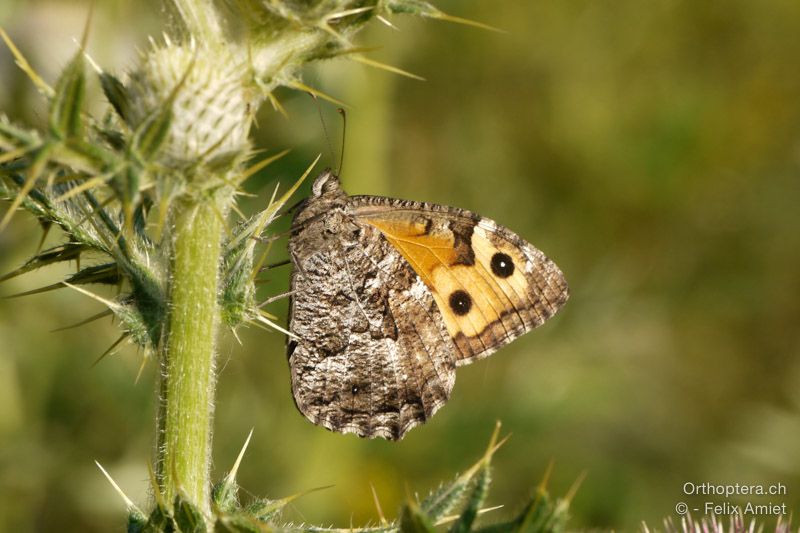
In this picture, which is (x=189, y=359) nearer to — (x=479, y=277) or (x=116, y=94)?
(x=116, y=94)

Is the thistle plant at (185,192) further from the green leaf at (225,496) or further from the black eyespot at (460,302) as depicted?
the black eyespot at (460,302)

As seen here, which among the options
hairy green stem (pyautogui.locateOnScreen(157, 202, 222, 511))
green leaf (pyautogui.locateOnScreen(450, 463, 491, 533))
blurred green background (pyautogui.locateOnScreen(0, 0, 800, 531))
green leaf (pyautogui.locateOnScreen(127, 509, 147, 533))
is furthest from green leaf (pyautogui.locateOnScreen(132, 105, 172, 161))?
blurred green background (pyautogui.locateOnScreen(0, 0, 800, 531))

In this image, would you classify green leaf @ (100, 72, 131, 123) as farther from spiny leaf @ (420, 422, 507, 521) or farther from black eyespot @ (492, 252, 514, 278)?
A: black eyespot @ (492, 252, 514, 278)

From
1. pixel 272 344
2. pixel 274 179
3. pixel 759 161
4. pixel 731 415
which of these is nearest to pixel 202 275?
pixel 274 179

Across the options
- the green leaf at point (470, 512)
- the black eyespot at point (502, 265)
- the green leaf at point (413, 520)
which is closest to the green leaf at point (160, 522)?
the green leaf at point (413, 520)

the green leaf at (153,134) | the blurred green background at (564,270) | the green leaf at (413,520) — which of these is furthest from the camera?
the blurred green background at (564,270)

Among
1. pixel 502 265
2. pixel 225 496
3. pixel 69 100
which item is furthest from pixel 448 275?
pixel 69 100

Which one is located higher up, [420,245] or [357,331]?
[420,245]
